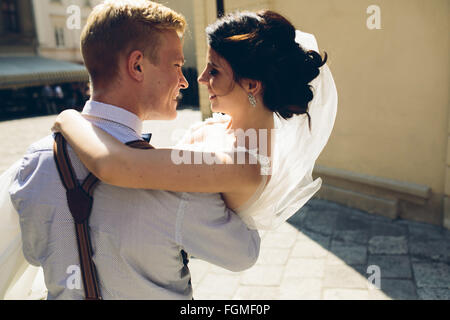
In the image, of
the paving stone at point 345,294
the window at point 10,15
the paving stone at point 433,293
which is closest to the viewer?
the paving stone at point 433,293

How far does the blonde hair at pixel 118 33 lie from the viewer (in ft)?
4.20

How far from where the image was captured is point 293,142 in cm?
176

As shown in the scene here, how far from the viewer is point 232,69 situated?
153cm

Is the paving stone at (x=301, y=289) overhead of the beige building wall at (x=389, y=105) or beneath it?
beneath

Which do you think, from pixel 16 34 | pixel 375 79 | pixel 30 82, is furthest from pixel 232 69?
pixel 16 34

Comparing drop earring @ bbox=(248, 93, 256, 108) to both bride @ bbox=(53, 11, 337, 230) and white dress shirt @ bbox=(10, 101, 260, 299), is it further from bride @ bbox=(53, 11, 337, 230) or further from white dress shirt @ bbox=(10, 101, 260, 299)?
white dress shirt @ bbox=(10, 101, 260, 299)

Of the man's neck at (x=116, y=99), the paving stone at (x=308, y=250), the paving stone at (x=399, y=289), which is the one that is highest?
the man's neck at (x=116, y=99)

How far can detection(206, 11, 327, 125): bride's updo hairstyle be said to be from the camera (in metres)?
1.49

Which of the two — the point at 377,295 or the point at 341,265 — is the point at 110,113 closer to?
the point at 377,295

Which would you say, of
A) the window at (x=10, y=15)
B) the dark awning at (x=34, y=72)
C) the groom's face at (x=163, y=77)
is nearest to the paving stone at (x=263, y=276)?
the groom's face at (x=163, y=77)

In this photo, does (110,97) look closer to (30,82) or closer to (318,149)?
(318,149)

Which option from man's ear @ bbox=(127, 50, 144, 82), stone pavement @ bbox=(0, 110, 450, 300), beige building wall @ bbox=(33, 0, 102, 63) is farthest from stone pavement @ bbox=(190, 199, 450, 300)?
beige building wall @ bbox=(33, 0, 102, 63)

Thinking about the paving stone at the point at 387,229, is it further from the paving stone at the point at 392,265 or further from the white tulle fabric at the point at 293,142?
the white tulle fabric at the point at 293,142

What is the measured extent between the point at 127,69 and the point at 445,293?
3166 millimetres
